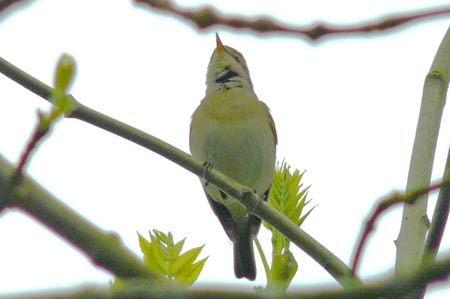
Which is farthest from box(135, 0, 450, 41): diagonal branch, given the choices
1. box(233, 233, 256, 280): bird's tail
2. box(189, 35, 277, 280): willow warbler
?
box(233, 233, 256, 280): bird's tail

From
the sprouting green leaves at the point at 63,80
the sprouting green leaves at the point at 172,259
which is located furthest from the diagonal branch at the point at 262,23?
the sprouting green leaves at the point at 172,259

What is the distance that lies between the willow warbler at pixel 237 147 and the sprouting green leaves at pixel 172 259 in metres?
3.05

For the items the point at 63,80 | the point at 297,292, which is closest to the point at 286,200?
the point at 63,80

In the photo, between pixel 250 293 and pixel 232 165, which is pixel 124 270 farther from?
pixel 232 165

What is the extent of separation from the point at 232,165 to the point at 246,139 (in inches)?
11.0

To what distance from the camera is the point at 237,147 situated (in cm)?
665

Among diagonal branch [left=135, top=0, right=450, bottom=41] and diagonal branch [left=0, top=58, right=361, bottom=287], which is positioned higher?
diagonal branch [left=0, top=58, right=361, bottom=287]

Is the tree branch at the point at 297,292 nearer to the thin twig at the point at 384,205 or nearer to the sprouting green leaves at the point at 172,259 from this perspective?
the thin twig at the point at 384,205

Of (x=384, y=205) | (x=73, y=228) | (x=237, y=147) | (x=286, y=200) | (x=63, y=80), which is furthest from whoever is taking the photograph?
(x=237, y=147)

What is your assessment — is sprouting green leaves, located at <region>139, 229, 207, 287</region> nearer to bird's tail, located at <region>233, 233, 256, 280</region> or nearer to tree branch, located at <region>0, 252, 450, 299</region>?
tree branch, located at <region>0, 252, 450, 299</region>

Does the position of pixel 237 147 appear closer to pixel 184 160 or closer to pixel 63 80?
pixel 184 160

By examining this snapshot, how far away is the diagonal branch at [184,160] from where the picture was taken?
7.84 ft

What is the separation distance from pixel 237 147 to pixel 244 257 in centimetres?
111

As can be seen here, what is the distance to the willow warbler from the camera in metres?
6.66
